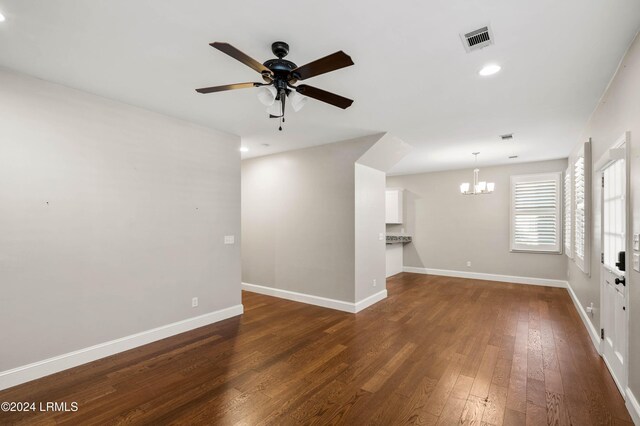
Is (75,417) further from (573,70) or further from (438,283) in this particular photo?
(438,283)

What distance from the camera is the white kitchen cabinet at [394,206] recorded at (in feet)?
26.0

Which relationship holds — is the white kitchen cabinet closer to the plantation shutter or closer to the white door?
the plantation shutter

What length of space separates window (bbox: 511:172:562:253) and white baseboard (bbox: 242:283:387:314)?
3.60 m

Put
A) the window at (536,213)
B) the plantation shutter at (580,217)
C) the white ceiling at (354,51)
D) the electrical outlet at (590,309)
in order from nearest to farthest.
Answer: the white ceiling at (354,51) → the electrical outlet at (590,309) → the plantation shutter at (580,217) → the window at (536,213)

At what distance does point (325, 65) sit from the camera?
6.00ft

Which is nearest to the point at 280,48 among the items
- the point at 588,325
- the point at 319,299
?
the point at 319,299

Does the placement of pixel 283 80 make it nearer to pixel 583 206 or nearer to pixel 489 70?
pixel 489 70

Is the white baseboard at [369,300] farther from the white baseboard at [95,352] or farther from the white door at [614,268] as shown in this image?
the white door at [614,268]

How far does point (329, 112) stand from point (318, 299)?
2.99m

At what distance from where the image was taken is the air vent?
1.99 m

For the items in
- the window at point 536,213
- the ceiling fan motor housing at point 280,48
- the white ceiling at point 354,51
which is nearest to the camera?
the white ceiling at point 354,51

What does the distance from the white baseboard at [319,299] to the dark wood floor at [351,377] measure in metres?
0.31

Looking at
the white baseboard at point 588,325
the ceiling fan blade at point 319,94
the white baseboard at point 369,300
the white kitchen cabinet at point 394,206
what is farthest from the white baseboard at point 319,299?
the ceiling fan blade at point 319,94

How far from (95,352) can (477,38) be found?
4.40 m
